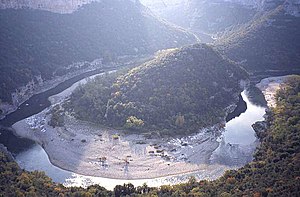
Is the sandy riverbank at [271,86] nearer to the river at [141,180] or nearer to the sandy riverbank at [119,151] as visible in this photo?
the river at [141,180]

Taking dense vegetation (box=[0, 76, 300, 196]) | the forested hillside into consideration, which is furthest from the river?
the forested hillside

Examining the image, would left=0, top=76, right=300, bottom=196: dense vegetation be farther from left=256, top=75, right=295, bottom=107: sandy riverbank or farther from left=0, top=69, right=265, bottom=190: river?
left=256, top=75, right=295, bottom=107: sandy riverbank

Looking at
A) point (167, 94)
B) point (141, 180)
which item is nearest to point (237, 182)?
point (141, 180)

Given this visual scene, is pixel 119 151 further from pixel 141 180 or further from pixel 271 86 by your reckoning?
pixel 271 86

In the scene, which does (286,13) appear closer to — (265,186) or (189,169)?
(189,169)

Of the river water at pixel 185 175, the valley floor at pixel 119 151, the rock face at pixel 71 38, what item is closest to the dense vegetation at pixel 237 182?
the river water at pixel 185 175

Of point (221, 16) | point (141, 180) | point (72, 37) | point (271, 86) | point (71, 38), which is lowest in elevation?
point (141, 180)

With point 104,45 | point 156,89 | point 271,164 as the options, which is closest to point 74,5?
point 104,45
